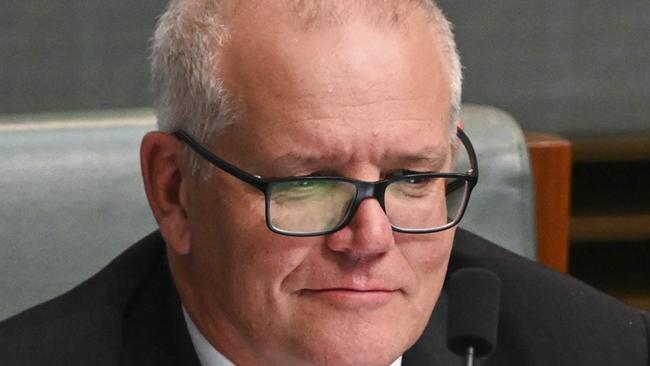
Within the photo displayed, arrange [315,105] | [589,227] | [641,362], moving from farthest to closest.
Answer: [589,227]
[641,362]
[315,105]

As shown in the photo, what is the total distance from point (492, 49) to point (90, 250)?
1.17 meters

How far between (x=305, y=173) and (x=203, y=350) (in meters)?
0.26

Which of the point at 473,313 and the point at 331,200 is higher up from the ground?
the point at 331,200

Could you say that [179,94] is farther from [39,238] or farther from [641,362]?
[641,362]

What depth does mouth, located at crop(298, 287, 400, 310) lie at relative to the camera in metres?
1.17

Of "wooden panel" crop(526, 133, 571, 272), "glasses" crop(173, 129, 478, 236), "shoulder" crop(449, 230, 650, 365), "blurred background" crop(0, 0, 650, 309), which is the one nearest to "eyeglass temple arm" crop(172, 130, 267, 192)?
"glasses" crop(173, 129, 478, 236)

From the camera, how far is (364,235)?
1.15 metres

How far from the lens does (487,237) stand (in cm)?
168

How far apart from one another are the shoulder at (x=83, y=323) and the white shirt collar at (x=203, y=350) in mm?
72

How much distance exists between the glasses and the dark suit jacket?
0.22 metres

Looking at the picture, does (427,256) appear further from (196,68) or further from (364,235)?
(196,68)

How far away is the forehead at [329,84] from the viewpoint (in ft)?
3.83

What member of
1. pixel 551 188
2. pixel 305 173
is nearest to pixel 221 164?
pixel 305 173

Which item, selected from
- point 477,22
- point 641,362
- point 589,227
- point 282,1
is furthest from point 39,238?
point 589,227
